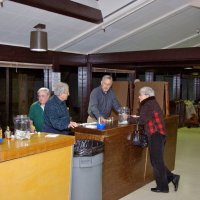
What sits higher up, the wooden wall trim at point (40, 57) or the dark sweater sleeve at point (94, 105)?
the wooden wall trim at point (40, 57)

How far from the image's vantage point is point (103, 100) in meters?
4.66

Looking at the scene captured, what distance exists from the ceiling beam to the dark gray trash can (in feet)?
5.87

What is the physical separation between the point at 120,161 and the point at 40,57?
2538 millimetres

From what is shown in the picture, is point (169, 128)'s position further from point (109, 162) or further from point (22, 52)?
point (22, 52)

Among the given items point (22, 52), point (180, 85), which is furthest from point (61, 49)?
point (180, 85)

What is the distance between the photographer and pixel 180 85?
38.9 feet

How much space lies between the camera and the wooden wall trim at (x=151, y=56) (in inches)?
214

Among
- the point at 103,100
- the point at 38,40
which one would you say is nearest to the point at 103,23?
the point at 38,40

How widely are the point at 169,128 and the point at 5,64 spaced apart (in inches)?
115

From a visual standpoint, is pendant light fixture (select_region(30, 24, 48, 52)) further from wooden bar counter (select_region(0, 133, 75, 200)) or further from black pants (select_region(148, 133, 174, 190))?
black pants (select_region(148, 133, 174, 190))

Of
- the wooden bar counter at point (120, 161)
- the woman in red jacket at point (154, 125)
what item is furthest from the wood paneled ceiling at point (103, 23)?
the wooden bar counter at point (120, 161)

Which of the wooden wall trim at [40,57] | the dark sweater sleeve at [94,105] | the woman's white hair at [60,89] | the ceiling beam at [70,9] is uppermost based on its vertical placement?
the ceiling beam at [70,9]

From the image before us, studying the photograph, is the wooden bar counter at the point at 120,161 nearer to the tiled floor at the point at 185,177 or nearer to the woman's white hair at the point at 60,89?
the tiled floor at the point at 185,177

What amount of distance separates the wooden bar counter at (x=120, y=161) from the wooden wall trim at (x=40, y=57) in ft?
6.24
